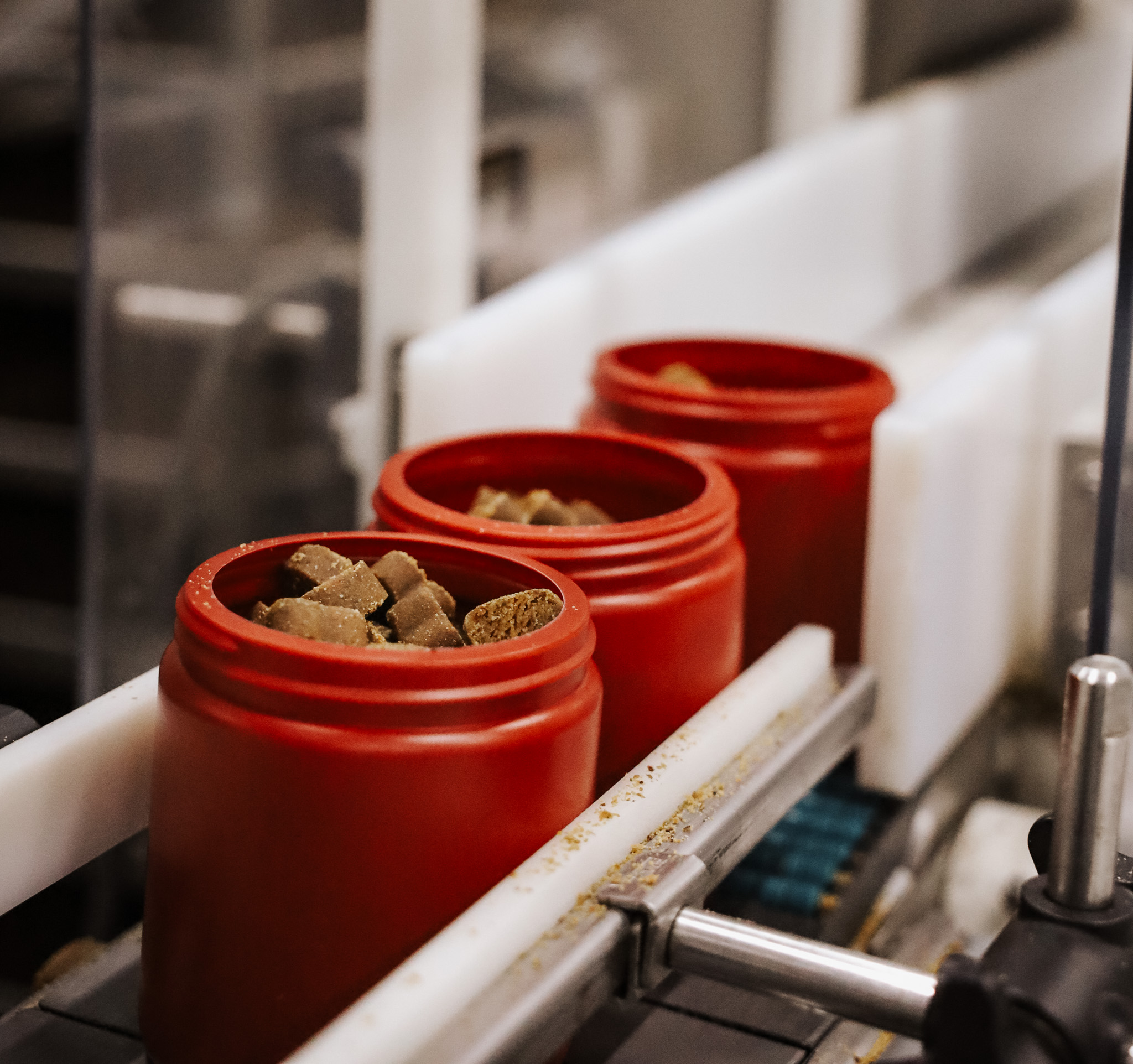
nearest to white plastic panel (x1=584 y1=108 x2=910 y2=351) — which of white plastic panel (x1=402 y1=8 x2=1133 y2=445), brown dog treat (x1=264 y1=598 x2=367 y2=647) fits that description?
white plastic panel (x1=402 y1=8 x2=1133 y2=445)

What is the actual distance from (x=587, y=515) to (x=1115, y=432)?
256 mm

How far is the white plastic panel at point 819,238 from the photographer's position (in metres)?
1.03

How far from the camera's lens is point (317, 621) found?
1.96 feet

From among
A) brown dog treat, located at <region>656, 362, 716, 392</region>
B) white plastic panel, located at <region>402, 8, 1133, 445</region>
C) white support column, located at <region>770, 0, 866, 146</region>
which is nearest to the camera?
brown dog treat, located at <region>656, 362, 716, 392</region>

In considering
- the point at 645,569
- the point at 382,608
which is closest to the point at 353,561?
the point at 382,608

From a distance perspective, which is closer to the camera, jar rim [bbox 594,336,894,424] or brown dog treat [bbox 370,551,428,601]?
brown dog treat [bbox 370,551,428,601]

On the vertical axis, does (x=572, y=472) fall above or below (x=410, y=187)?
below

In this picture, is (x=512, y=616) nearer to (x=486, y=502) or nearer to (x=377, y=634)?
(x=377, y=634)

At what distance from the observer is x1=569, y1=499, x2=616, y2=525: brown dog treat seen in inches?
30.7

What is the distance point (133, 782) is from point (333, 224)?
0.80 metres

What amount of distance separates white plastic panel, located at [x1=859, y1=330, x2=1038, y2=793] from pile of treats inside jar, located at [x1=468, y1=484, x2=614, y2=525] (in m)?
0.20

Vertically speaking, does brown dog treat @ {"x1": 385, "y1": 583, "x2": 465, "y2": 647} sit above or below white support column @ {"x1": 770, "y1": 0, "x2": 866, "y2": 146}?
below

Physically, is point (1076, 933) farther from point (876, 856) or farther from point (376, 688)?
point (876, 856)

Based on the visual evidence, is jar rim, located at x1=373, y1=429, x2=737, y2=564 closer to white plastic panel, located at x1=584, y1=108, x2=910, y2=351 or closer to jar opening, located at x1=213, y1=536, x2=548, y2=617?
jar opening, located at x1=213, y1=536, x2=548, y2=617
